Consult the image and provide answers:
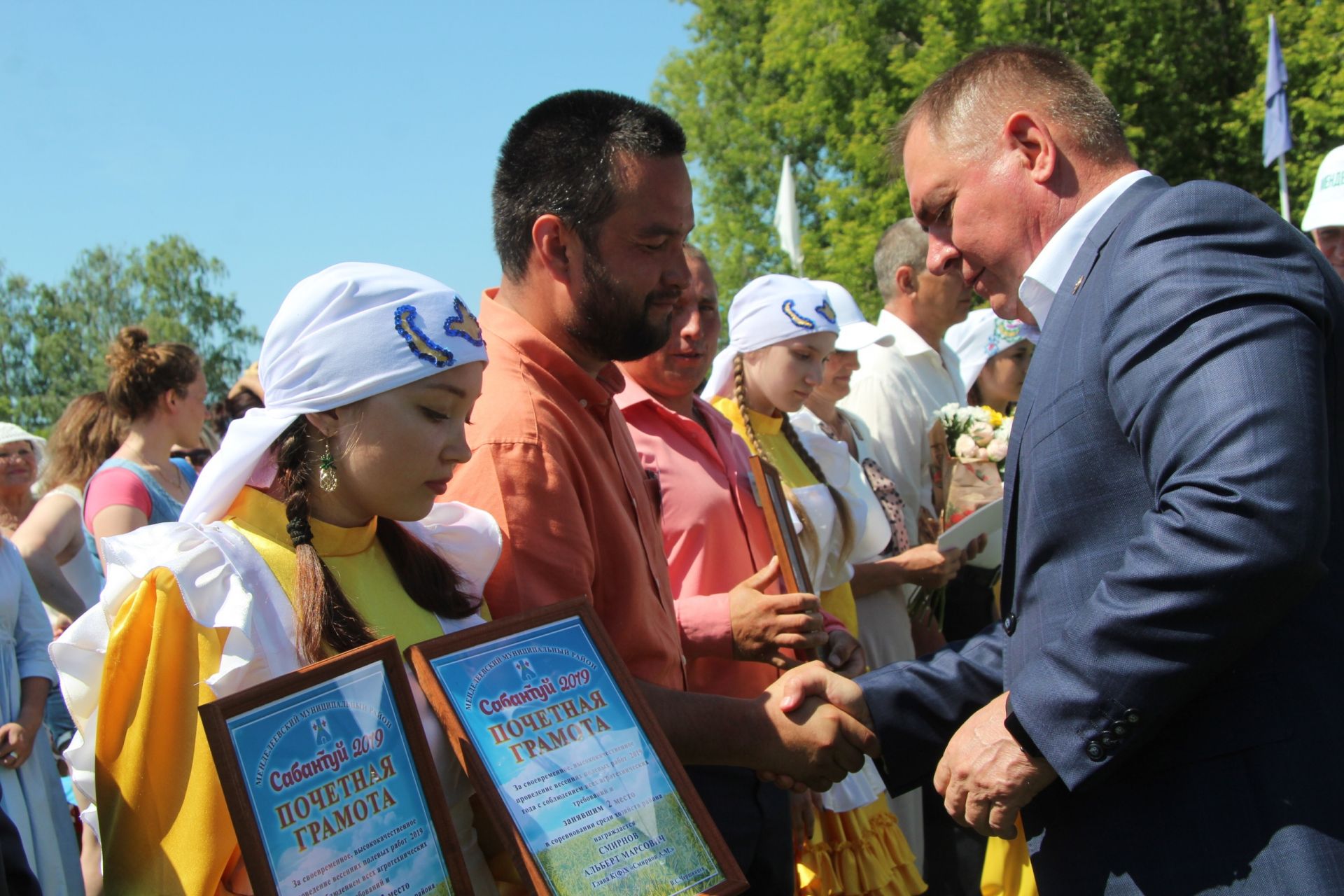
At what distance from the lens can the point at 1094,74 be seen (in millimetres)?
21156

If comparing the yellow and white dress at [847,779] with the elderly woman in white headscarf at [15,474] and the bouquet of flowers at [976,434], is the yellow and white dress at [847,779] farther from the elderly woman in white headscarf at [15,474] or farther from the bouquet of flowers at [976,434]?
the elderly woman in white headscarf at [15,474]

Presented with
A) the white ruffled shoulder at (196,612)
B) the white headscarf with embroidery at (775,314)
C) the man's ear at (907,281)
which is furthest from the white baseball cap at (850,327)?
the white ruffled shoulder at (196,612)

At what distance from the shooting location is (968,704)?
9.75ft

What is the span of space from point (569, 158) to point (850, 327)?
126 inches

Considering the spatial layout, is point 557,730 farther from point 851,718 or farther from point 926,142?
point 926,142

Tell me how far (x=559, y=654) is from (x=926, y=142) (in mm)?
1464

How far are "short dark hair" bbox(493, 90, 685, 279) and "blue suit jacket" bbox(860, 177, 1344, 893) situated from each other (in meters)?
1.19

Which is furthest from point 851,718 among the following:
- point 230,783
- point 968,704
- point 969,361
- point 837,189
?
point 837,189

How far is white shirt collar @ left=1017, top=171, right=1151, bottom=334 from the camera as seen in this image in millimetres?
2369

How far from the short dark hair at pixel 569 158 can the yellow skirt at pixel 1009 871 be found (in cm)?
280

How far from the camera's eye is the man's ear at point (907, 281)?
630 centimetres

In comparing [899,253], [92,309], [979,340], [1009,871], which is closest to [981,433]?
[899,253]

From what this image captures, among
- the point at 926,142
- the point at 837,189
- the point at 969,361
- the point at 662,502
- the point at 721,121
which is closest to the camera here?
the point at 926,142

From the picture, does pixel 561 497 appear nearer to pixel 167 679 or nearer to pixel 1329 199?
pixel 167 679
